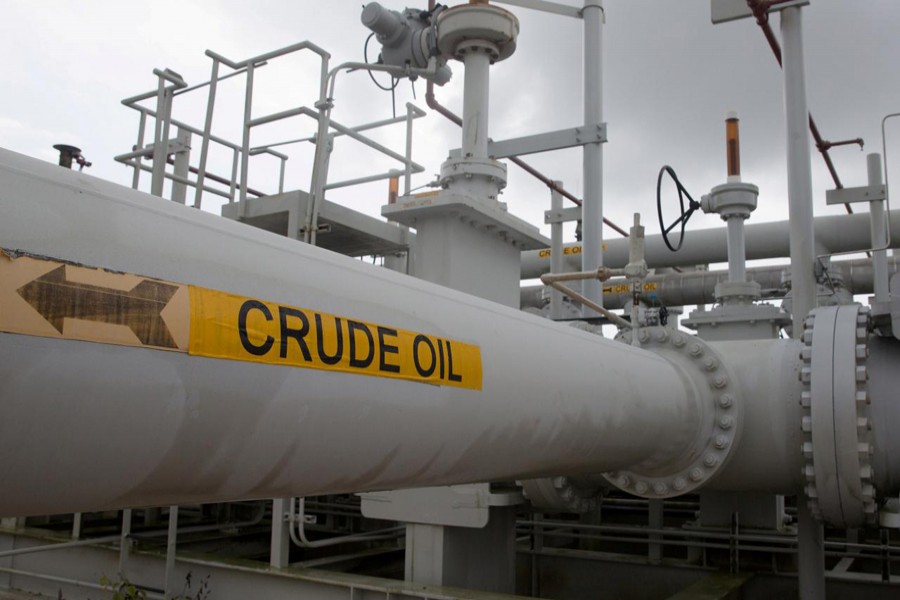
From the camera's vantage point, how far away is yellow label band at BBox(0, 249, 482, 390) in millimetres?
970

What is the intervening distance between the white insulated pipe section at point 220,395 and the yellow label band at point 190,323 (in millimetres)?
16

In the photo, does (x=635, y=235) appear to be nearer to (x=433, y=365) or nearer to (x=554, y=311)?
(x=433, y=365)

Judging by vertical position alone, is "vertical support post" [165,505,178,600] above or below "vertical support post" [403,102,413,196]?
below

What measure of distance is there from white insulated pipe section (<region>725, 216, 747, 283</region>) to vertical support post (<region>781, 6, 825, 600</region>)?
7.86ft

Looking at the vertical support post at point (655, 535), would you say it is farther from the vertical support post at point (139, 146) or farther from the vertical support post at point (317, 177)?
the vertical support post at point (139, 146)

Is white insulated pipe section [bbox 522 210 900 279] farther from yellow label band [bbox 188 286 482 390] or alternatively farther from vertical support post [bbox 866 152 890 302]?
yellow label band [bbox 188 286 482 390]

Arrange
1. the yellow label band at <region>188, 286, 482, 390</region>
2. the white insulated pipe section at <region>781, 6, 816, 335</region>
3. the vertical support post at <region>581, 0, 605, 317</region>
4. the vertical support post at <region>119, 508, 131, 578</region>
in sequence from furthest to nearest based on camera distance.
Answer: the vertical support post at <region>581, 0, 605, 317</region>
the vertical support post at <region>119, 508, 131, 578</region>
the white insulated pipe section at <region>781, 6, 816, 335</region>
the yellow label band at <region>188, 286, 482, 390</region>

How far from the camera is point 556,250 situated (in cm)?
764

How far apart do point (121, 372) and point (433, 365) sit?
660 mm

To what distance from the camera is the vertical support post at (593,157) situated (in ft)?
17.7

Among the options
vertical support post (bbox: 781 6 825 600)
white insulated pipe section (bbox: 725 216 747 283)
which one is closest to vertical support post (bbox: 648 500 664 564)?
vertical support post (bbox: 781 6 825 600)

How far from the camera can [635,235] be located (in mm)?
3602

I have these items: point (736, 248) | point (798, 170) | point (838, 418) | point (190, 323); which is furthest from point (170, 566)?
point (736, 248)

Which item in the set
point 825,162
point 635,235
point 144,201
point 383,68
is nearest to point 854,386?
point 635,235
